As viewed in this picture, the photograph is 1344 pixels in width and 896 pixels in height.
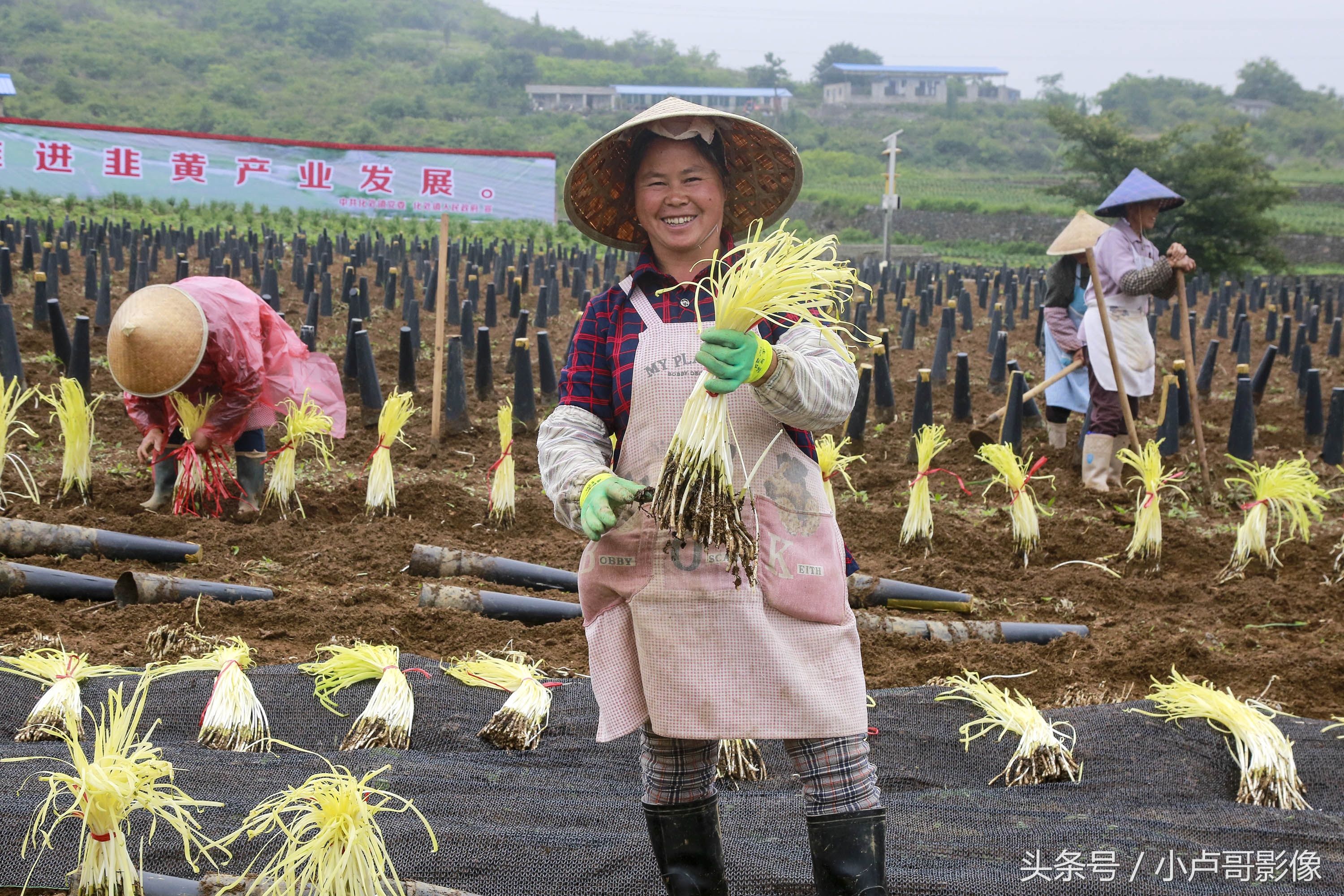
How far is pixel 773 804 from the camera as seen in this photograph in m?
2.94

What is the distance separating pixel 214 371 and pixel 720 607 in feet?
12.4

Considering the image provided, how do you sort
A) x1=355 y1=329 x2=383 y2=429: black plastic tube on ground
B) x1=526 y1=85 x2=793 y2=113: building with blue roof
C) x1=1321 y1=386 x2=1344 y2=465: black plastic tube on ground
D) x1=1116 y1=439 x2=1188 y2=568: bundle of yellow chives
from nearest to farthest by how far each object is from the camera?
x1=1116 y1=439 x2=1188 y2=568: bundle of yellow chives < x1=1321 y1=386 x2=1344 y2=465: black plastic tube on ground < x1=355 y1=329 x2=383 y2=429: black plastic tube on ground < x1=526 y1=85 x2=793 y2=113: building with blue roof

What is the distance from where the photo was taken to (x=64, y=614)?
13.7ft

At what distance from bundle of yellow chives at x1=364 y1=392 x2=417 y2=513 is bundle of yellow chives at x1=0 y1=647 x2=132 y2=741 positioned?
2334 mm

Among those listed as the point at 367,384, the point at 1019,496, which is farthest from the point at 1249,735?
the point at 367,384

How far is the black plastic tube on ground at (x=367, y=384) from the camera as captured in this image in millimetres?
7547

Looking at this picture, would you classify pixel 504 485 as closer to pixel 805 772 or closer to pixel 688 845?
pixel 688 845

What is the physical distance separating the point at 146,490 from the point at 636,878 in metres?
4.38

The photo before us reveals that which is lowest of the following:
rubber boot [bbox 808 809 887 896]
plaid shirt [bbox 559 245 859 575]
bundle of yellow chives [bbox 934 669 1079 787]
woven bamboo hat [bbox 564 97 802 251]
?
bundle of yellow chives [bbox 934 669 1079 787]

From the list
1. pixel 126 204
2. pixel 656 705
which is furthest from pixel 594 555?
pixel 126 204

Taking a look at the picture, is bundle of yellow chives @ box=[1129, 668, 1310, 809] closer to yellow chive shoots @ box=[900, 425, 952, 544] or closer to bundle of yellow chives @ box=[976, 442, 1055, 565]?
bundle of yellow chives @ box=[976, 442, 1055, 565]

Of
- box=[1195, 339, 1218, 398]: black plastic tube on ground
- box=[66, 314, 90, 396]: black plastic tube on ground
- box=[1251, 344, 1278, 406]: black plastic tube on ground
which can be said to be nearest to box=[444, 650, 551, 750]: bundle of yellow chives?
box=[66, 314, 90, 396]: black plastic tube on ground

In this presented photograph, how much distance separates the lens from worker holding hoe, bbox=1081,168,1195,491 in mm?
6316

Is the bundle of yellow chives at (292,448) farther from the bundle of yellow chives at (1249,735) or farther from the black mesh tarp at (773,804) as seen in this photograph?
the bundle of yellow chives at (1249,735)
